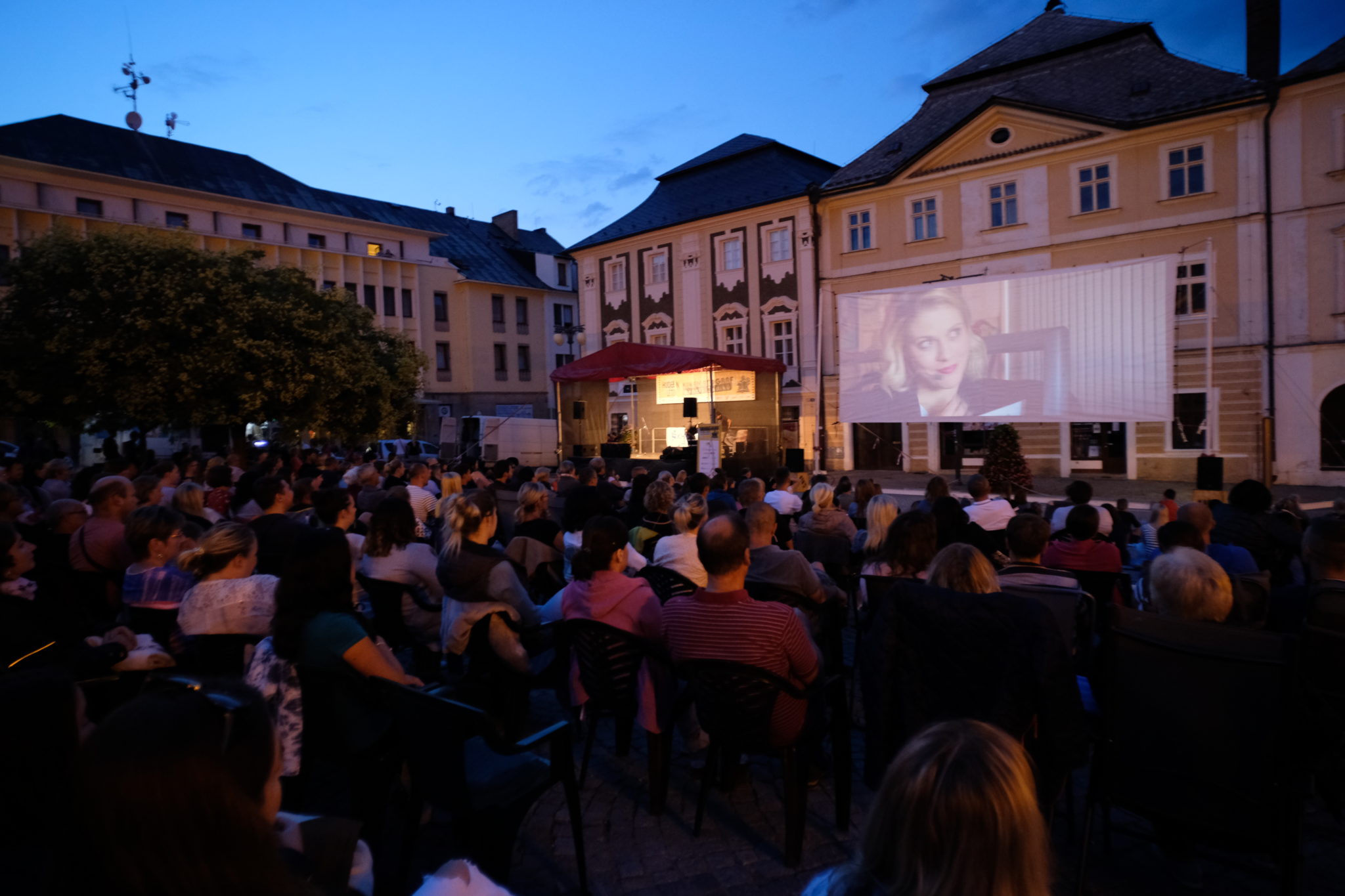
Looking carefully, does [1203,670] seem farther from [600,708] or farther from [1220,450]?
[1220,450]

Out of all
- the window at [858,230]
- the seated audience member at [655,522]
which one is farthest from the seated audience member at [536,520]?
the window at [858,230]

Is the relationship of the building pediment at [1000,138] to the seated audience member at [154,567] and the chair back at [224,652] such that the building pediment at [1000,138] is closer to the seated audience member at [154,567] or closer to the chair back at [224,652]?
the seated audience member at [154,567]

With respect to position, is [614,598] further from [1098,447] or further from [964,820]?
[1098,447]

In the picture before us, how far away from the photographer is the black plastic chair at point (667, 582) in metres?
4.59

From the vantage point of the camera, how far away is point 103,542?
→ 479 cm

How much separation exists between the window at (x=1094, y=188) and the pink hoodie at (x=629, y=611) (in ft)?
71.3

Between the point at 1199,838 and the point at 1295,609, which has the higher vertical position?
the point at 1295,609

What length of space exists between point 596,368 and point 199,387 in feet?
29.7

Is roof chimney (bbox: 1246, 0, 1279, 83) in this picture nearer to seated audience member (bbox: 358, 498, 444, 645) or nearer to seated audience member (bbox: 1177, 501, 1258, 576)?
seated audience member (bbox: 1177, 501, 1258, 576)

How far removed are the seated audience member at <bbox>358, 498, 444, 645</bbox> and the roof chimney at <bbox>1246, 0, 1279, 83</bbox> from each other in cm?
2288

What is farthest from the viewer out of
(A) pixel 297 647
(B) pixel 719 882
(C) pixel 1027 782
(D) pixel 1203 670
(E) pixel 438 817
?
(E) pixel 438 817

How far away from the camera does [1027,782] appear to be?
3.81 feet

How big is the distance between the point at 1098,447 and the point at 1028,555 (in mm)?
19610

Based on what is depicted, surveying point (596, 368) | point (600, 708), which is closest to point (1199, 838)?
point (600, 708)
